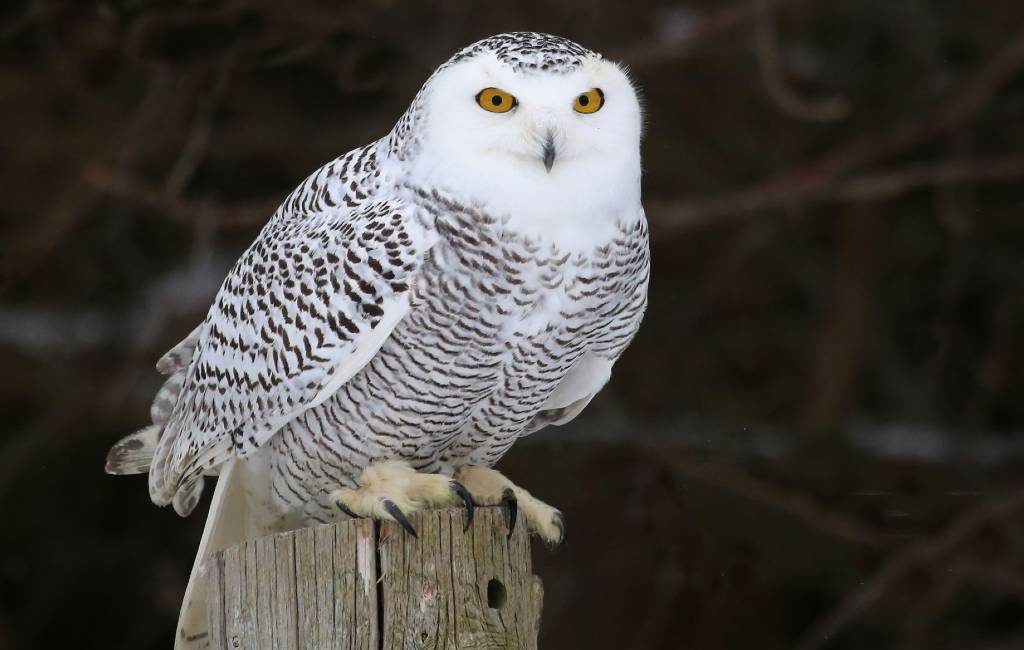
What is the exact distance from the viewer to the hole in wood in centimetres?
208

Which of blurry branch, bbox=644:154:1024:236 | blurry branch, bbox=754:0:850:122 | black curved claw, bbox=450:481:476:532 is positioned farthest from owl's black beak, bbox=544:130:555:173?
blurry branch, bbox=644:154:1024:236

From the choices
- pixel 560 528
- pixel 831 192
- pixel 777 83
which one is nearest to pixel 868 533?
pixel 831 192

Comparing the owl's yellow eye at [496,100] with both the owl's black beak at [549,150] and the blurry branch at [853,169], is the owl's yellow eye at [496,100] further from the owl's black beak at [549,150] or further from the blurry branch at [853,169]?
the blurry branch at [853,169]

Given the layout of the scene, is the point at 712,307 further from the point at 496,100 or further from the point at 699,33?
the point at 496,100

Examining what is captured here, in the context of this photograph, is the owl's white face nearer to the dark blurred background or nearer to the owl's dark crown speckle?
the owl's dark crown speckle

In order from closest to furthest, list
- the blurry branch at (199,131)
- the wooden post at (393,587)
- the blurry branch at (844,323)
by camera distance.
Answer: the wooden post at (393,587)
the blurry branch at (199,131)
the blurry branch at (844,323)

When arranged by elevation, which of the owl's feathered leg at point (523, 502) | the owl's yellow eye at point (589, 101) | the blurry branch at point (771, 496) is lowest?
the blurry branch at point (771, 496)

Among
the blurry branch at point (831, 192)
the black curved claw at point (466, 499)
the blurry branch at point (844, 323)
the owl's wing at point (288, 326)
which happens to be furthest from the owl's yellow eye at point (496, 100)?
the blurry branch at point (844, 323)

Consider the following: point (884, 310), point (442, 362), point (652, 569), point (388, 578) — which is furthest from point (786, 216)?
point (388, 578)

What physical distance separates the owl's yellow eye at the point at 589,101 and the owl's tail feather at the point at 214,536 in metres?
0.96

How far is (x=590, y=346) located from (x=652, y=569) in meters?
2.21

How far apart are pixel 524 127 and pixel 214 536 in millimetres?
1068

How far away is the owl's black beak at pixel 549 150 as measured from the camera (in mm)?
2234

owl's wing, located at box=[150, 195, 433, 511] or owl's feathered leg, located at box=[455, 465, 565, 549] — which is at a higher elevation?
owl's wing, located at box=[150, 195, 433, 511]
